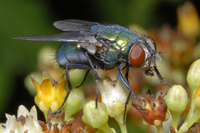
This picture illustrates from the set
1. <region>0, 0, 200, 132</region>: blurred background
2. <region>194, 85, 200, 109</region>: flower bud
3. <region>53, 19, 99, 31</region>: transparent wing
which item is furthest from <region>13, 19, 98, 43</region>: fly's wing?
<region>194, 85, 200, 109</region>: flower bud

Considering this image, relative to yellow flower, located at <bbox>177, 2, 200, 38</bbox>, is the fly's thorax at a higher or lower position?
higher

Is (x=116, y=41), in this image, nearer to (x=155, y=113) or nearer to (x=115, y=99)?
(x=115, y=99)

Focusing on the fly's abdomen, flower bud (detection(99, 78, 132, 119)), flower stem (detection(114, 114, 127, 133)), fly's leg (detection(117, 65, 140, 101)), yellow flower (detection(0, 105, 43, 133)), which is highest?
the fly's abdomen

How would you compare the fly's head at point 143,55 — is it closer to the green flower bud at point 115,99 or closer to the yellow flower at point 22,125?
the green flower bud at point 115,99

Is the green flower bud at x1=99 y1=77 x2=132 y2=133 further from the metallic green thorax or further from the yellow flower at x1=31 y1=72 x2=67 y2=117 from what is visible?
the yellow flower at x1=31 y1=72 x2=67 y2=117

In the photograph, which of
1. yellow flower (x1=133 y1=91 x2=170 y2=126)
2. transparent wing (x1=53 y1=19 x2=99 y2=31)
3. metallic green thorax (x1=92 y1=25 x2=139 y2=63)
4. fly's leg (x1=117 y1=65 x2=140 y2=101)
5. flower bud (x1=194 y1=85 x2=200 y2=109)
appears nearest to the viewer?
flower bud (x1=194 y1=85 x2=200 y2=109)

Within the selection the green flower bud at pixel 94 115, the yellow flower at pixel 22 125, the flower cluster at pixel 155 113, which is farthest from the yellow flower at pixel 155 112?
the yellow flower at pixel 22 125

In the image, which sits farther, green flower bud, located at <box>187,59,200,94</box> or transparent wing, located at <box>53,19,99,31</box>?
transparent wing, located at <box>53,19,99,31</box>
